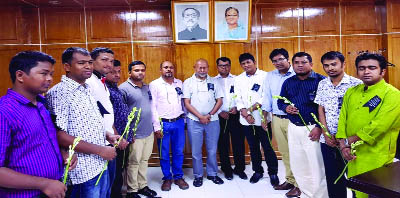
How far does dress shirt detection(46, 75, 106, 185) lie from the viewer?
5.62 ft

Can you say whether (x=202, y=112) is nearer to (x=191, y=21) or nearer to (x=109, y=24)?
(x=191, y=21)

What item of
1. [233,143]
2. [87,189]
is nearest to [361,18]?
[233,143]

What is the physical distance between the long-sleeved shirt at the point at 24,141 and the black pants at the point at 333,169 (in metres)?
2.24

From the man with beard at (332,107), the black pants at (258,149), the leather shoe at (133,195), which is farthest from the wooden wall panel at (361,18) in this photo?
the leather shoe at (133,195)

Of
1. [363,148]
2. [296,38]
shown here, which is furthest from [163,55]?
[363,148]

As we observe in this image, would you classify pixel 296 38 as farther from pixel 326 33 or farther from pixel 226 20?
pixel 226 20

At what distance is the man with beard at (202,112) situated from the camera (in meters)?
3.87

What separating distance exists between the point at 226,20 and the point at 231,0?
304 millimetres

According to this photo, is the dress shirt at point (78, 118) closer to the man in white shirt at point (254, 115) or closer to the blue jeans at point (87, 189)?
the blue jeans at point (87, 189)

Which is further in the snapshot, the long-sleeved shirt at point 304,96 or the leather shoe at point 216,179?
the leather shoe at point 216,179

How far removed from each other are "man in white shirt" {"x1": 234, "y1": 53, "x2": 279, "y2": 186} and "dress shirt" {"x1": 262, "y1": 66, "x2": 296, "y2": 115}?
0.48ft

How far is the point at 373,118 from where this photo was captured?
2.09 m

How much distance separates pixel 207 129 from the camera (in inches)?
155

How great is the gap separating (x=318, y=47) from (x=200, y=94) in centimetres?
268
